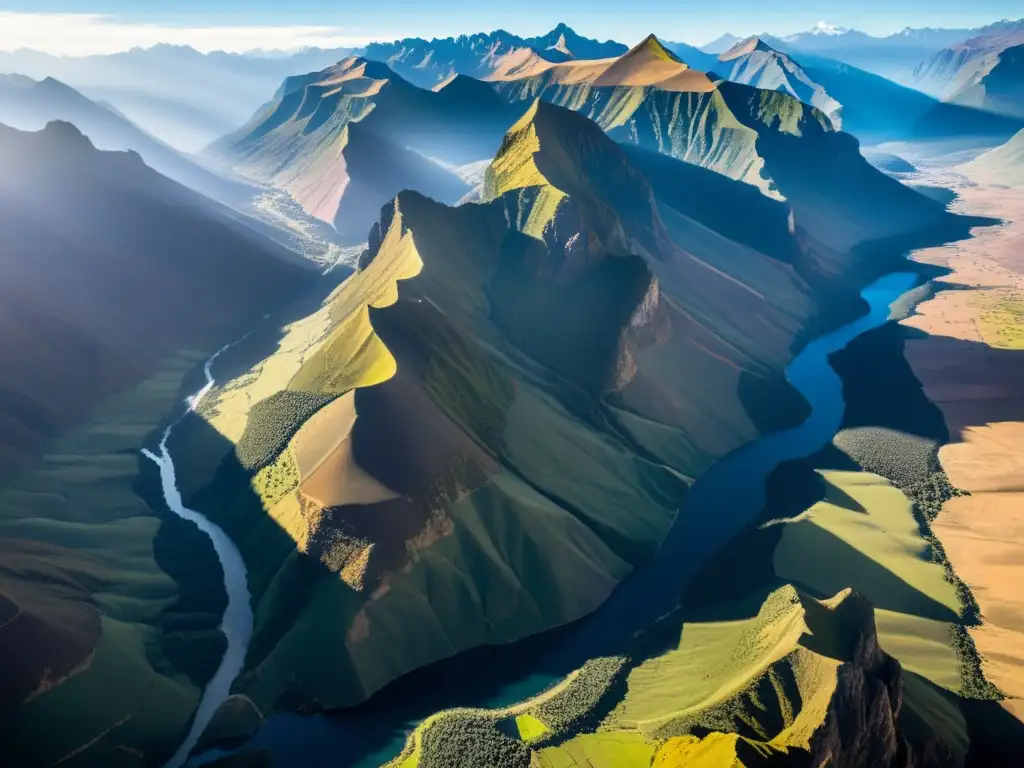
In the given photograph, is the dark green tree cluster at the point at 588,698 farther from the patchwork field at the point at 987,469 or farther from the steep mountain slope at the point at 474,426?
the patchwork field at the point at 987,469

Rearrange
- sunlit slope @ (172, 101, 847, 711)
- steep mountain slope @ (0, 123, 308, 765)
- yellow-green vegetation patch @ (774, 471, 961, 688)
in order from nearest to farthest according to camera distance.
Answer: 1. steep mountain slope @ (0, 123, 308, 765)
2. yellow-green vegetation patch @ (774, 471, 961, 688)
3. sunlit slope @ (172, 101, 847, 711)

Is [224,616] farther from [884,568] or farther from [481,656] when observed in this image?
[884,568]

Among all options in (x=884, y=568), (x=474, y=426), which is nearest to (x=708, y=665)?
(x=884, y=568)

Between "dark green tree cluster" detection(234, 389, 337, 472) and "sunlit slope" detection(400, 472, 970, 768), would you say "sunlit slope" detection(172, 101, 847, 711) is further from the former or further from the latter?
"sunlit slope" detection(400, 472, 970, 768)

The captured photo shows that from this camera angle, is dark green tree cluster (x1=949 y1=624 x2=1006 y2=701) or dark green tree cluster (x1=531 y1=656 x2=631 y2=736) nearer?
dark green tree cluster (x1=531 y1=656 x2=631 y2=736)

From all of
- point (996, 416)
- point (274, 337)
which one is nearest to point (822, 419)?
point (996, 416)

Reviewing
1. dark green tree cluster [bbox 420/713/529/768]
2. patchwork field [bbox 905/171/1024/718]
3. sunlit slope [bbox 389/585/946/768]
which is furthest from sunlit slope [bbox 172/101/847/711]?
patchwork field [bbox 905/171/1024/718]
